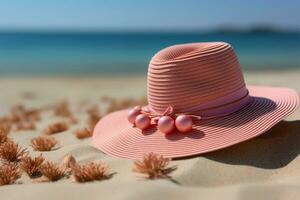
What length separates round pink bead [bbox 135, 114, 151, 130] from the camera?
3717 mm

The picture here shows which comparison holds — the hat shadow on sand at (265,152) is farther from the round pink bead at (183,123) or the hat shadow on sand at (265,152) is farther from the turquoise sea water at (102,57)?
the turquoise sea water at (102,57)

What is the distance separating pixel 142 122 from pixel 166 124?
0.27 metres

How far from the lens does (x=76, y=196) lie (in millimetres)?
2947

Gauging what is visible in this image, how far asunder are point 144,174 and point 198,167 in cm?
34

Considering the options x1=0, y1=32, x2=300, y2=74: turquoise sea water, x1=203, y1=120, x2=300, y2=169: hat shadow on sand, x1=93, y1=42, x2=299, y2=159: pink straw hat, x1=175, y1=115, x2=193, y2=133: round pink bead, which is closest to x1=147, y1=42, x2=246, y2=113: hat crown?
x1=93, y1=42, x2=299, y2=159: pink straw hat

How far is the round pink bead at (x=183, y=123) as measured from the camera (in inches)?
136

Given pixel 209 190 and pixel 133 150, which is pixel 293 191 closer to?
pixel 209 190

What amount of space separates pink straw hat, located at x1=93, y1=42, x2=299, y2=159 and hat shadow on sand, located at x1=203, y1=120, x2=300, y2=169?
13 cm

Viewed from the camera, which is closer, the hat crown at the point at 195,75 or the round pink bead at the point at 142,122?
the hat crown at the point at 195,75

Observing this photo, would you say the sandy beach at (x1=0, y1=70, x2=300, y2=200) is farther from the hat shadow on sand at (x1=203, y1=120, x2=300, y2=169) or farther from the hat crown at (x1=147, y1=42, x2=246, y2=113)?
the hat crown at (x1=147, y1=42, x2=246, y2=113)

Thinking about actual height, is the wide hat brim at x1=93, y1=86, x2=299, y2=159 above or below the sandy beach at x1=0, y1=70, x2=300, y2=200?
above

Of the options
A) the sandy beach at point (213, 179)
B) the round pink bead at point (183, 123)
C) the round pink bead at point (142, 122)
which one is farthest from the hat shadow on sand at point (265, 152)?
the round pink bead at point (142, 122)

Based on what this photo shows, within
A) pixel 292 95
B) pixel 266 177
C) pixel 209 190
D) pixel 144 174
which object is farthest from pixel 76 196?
pixel 292 95

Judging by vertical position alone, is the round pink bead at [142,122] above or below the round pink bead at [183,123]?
below
